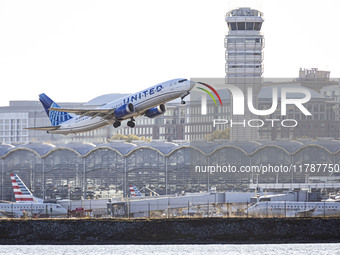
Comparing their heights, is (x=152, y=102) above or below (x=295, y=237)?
above

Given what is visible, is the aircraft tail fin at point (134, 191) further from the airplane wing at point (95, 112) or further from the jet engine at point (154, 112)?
the jet engine at point (154, 112)

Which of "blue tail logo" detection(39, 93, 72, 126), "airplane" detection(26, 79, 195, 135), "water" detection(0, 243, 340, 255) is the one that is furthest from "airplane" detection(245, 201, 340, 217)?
"blue tail logo" detection(39, 93, 72, 126)

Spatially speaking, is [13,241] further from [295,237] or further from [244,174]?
[244,174]

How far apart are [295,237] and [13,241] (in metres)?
35.9

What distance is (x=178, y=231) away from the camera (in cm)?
12412

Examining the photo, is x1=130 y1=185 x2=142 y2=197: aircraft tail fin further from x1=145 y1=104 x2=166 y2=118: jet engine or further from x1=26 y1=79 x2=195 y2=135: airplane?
x1=145 y1=104 x2=166 y2=118: jet engine

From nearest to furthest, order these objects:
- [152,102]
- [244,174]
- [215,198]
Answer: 1. [152,102]
2. [215,198]
3. [244,174]

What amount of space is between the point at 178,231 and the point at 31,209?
96.0 ft

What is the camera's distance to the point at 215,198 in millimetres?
156500

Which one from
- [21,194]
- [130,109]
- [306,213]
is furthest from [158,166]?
[130,109]

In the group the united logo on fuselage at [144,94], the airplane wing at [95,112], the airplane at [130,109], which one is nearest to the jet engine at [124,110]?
the airplane at [130,109]

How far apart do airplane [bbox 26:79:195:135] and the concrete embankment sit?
12.7 m

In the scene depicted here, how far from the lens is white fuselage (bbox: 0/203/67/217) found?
465ft

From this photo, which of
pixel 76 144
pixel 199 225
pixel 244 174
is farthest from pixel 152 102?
pixel 76 144
